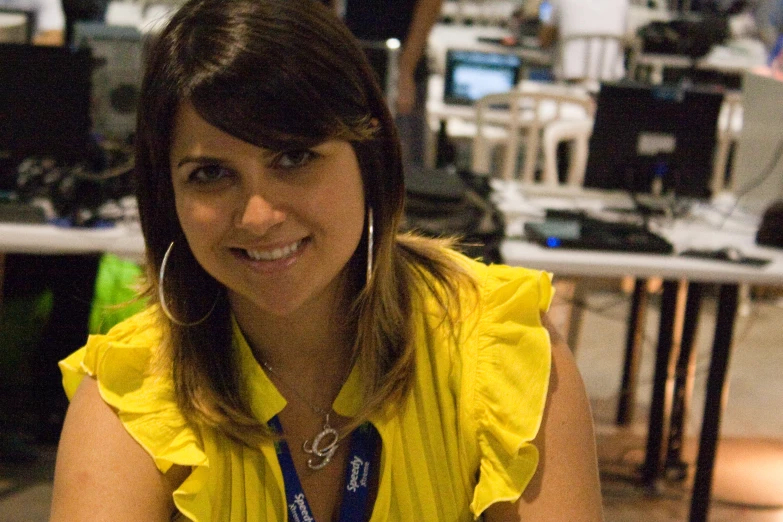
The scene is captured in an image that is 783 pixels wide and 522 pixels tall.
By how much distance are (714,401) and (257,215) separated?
6.16ft

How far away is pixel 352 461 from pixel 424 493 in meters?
0.11

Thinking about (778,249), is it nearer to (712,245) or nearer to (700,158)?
(712,245)

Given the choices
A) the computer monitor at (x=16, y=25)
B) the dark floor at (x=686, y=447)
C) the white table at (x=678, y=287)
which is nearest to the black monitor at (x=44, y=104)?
the computer monitor at (x=16, y=25)

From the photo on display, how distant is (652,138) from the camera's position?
302 cm

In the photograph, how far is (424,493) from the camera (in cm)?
134

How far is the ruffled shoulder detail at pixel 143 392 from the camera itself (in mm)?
1292

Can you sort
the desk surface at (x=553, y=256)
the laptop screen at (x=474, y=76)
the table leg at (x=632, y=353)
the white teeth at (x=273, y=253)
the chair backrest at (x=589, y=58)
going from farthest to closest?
the chair backrest at (x=589, y=58)
the laptop screen at (x=474, y=76)
the table leg at (x=632, y=353)
the desk surface at (x=553, y=256)
the white teeth at (x=273, y=253)

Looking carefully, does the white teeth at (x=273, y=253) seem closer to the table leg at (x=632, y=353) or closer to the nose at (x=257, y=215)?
the nose at (x=257, y=215)

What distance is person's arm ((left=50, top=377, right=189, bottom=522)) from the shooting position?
1.26m

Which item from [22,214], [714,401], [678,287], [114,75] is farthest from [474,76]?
[22,214]

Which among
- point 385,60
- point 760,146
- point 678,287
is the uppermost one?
point 385,60

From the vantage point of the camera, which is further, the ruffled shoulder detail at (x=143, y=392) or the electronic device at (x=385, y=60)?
the electronic device at (x=385, y=60)

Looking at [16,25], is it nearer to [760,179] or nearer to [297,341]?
[297,341]

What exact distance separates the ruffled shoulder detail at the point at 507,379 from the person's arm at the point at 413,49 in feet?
9.52
